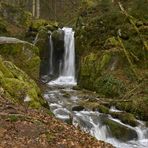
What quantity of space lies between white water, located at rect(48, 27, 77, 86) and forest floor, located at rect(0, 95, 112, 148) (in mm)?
15434

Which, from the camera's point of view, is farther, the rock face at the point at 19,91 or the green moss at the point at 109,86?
the green moss at the point at 109,86

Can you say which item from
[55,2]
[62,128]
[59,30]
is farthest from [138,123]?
[55,2]

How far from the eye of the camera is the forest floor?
959 centimetres

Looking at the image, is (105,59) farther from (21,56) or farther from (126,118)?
(126,118)

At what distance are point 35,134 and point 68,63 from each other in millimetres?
18767

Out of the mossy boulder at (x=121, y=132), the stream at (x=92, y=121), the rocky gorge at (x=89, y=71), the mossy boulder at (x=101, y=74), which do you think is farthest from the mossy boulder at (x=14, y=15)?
the mossy boulder at (x=121, y=132)

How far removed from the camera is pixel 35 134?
394 inches

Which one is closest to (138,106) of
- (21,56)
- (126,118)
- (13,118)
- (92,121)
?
(126,118)

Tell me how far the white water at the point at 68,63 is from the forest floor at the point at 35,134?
1543cm

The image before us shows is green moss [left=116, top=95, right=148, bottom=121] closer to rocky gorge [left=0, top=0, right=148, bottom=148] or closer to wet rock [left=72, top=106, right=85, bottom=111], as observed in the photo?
rocky gorge [left=0, top=0, right=148, bottom=148]

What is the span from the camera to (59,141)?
9.80 metres

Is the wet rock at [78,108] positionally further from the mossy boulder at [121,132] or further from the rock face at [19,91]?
the rock face at [19,91]

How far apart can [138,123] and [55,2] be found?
33935 mm

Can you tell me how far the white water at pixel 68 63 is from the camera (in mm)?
26984
